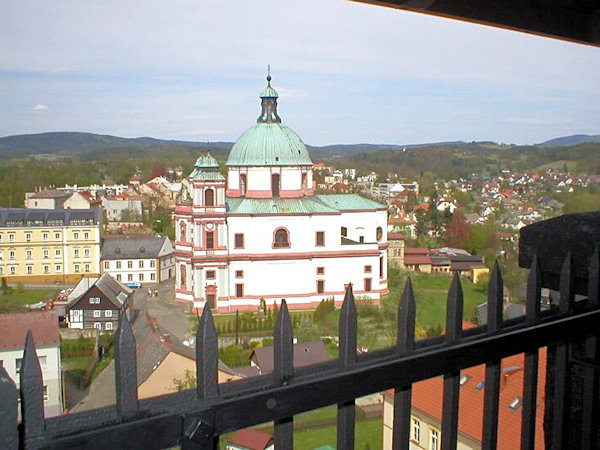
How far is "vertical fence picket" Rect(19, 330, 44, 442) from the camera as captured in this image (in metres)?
0.55

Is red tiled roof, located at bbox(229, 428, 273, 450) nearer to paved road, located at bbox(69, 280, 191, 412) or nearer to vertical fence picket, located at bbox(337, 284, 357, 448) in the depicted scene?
vertical fence picket, located at bbox(337, 284, 357, 448)

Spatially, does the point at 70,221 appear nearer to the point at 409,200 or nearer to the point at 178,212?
the point at 178,212

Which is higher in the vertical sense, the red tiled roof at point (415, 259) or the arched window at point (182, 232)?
the arched window at point (182, 232)

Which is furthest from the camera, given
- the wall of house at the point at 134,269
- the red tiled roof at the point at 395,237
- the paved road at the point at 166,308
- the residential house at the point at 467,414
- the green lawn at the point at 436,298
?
the red tiled roof at the point at 395,237

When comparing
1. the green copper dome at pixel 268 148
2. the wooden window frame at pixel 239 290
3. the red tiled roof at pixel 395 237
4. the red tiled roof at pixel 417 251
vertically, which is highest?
the green copper dome at pixel 268 148

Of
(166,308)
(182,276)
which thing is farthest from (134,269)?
(166,308)

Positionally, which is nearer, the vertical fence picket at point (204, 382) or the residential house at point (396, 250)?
the vertical fence picket at point (204, 382)

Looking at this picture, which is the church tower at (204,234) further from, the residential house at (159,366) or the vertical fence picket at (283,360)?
the vertical fence picket at (283,360)

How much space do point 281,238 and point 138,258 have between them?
4.84m

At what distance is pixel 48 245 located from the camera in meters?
17.8

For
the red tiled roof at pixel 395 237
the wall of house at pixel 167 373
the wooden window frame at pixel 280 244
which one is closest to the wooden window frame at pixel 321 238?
the wooden window frame at pixel 280 244

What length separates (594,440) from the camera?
3.81 ft

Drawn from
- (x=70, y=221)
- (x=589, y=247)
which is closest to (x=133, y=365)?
(x=589, y=247)

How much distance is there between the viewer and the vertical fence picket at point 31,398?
0.55 meters
